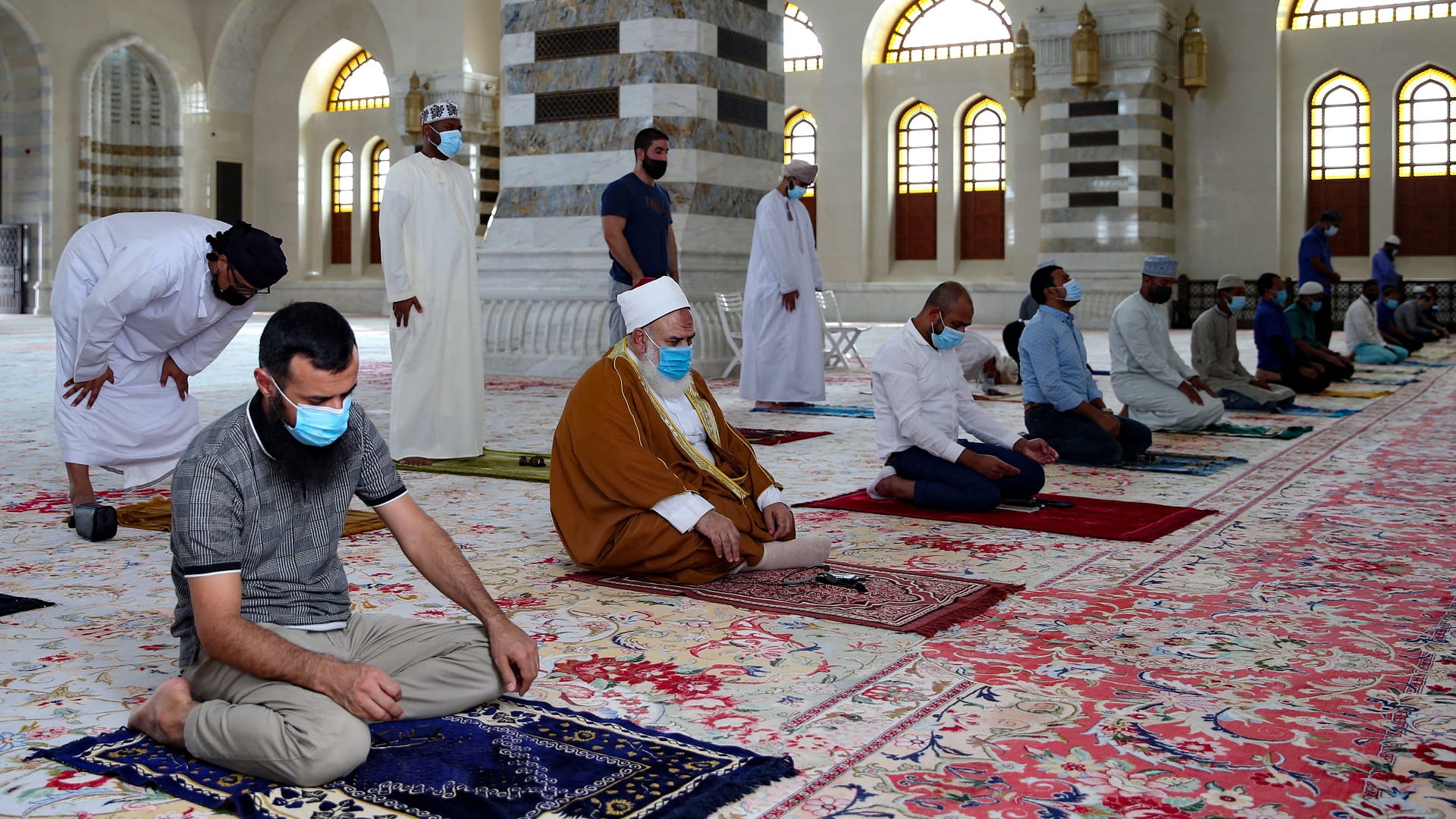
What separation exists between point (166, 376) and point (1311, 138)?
1567 centimetres

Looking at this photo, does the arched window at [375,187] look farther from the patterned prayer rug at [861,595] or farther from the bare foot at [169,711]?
the bare foot at [169,711]

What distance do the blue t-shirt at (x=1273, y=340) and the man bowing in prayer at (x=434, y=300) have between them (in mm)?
5114

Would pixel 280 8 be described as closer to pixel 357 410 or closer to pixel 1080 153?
pixel 1080 153

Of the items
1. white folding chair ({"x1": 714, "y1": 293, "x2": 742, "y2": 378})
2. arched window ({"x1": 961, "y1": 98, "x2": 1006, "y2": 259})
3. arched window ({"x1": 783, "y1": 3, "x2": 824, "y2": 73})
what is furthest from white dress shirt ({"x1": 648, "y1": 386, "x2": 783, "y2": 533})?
arched window ({"x1": 783, "y1": 3, "x2": 824, "y2": 73})

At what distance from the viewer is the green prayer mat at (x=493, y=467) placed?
16.9 feet

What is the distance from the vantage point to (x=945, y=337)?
434cm

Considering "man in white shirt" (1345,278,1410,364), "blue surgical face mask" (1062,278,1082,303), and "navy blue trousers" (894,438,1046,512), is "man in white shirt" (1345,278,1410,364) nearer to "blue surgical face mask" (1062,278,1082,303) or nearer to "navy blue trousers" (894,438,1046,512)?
"blue surgical face mask" (1062,278,1082,303)

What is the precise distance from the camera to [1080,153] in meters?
15.9

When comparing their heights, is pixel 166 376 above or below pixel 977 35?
below

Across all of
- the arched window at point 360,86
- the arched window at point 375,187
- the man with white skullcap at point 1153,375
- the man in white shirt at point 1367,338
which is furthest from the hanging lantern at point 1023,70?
the man with white skullcap at point 1153,375

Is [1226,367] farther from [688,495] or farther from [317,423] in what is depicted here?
[317,423]

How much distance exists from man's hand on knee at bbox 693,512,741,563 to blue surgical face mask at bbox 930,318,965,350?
1349 millimetres

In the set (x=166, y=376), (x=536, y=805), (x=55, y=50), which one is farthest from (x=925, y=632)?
(x=55, y=50)

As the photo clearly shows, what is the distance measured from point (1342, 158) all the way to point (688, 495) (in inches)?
614
